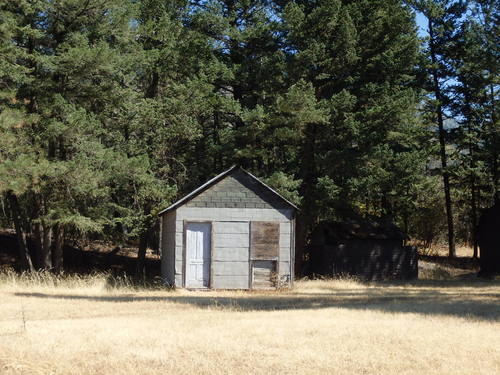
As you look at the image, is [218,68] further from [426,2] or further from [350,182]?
[426,2]

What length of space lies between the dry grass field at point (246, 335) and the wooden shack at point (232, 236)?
3726 millimetres

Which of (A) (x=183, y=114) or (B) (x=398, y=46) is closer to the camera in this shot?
(A) (x=183, y=114)

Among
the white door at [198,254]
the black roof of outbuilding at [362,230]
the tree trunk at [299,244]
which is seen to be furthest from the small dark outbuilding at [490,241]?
the white door at [198,254]

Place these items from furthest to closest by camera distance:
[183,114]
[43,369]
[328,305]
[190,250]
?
1. [183,114]
2. [190,250]
3. [328,305]
4. [43,369]

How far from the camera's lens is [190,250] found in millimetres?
22031

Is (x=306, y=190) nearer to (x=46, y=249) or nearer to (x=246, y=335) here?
(x=46, y=249)

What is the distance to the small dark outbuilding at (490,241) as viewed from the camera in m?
28.7

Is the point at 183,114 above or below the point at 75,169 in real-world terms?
above

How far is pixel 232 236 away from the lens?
72.6 feet

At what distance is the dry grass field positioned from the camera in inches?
339

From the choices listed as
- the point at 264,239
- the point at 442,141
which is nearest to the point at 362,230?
the point at 264,239

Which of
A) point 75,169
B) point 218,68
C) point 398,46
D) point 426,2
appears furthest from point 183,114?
point 426,2

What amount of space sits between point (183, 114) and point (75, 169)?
6.19m

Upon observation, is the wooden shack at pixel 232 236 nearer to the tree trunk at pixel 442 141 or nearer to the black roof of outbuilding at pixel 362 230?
the black roof of outbuilding at pixel 362 230
